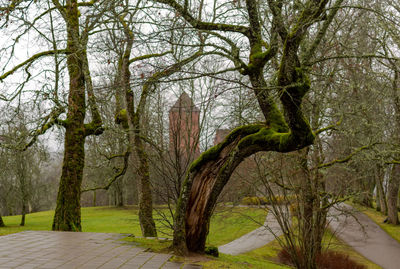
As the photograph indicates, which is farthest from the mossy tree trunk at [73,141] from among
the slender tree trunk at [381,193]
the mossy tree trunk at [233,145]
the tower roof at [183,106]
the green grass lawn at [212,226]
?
the slender tree trunk at [381,193]

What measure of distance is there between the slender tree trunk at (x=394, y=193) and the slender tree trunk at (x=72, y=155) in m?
17.2

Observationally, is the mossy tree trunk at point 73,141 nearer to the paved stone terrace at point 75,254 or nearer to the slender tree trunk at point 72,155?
the slender tree trunk at point 72,155

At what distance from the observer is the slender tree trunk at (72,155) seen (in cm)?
938

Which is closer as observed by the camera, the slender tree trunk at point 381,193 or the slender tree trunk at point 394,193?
the slender tree trunk at point 394,193

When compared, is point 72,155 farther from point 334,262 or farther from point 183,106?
point 334,262

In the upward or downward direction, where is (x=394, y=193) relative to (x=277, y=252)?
upward

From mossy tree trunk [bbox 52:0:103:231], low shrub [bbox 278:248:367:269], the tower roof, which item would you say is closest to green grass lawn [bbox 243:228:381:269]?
low shrub [bbox 278:248:367:269]

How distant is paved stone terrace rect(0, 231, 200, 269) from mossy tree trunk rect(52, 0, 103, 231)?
8.00 feet

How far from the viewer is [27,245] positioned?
5977 mm

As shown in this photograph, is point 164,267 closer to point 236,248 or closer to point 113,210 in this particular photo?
point 236,248

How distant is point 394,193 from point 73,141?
58.4ft

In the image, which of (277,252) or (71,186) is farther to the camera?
(277,252)

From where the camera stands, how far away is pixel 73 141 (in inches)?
396

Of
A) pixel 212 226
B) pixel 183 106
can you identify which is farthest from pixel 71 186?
pixel 212 226
